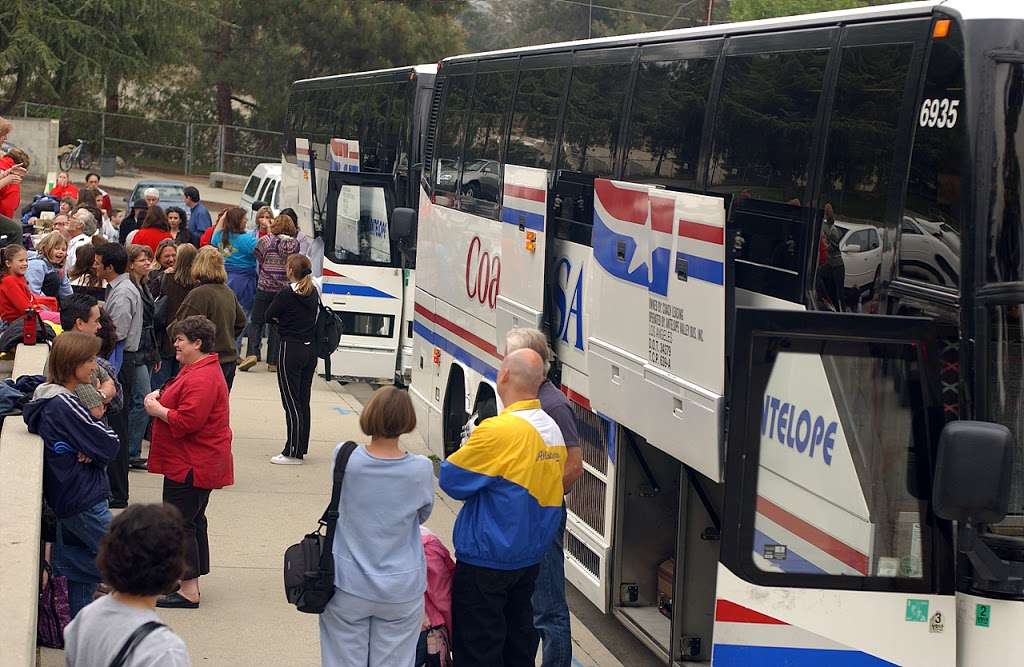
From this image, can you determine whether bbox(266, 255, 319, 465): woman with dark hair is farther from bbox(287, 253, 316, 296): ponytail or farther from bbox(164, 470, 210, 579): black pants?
bbox(164, 470, 210, 579): black pants

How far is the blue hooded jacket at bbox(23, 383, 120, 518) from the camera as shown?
6676 millimetres

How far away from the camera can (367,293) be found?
16438 millimetres

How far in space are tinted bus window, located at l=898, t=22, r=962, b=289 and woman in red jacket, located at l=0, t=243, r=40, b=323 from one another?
7.07 meters

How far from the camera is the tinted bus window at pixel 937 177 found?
505 centimetres

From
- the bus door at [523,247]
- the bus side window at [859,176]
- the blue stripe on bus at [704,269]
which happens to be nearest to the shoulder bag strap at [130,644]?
the bus side window at [859,176]

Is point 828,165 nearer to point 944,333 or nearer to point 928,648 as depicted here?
point 944,333

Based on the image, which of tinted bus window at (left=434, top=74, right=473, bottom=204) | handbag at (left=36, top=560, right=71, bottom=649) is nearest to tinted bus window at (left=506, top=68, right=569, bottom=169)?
tinted bus window at (left=434, top=74, right=473, bottom=204)

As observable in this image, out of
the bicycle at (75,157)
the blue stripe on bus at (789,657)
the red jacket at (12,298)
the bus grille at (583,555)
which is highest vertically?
the bicycle at (75,157)

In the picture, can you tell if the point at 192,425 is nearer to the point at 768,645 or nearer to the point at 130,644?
the point at 768,645

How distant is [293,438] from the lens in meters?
12.6

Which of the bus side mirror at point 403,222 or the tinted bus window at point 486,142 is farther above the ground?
the tinted bus window at point 486,142

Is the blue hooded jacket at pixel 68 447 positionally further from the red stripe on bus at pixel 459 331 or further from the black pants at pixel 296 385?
the black pants at pixel 296 385

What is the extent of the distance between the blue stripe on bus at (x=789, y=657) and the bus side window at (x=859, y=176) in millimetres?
1365

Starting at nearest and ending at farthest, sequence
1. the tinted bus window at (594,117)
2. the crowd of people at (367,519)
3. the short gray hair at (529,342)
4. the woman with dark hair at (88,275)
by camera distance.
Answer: the crowd of people at (367,519) < the short gray hair at (529,342) < the tinted bus window at (594,117) < the woman with dark hair at (88,275)
